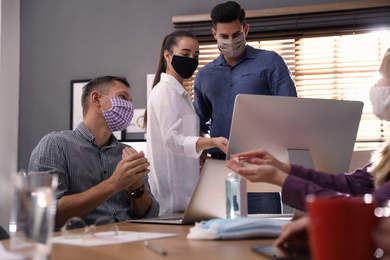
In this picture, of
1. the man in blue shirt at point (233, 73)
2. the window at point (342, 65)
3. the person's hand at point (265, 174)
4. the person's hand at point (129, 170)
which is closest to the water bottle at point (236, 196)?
the person's hand at point (265, 174)

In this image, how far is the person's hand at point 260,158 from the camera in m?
1.45

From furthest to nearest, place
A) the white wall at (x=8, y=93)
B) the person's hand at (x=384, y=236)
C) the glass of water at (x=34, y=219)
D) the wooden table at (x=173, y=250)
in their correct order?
the white wall at (x=8, y=93)
the wooden table at (x=173, y=250)
the glass of water at (x=34, y=219)
the person's hand at (x=384, y=236)

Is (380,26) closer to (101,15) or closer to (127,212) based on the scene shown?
(101,15)

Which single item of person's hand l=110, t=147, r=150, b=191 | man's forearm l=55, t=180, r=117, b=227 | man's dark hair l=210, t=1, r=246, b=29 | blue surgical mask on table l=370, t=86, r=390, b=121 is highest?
man's dark hair l=210, t=1, r=246, b=29

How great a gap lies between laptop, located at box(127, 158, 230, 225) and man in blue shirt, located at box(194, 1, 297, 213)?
89 centimetres

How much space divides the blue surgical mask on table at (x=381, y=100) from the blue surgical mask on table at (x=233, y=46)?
918 millimetres

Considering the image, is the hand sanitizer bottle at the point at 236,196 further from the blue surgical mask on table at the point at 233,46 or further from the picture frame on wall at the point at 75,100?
the picture frame on wall at the point at 75,100

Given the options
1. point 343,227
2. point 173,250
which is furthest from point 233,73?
point 343,227

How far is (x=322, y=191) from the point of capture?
1.26 metres

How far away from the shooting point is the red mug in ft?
2.40

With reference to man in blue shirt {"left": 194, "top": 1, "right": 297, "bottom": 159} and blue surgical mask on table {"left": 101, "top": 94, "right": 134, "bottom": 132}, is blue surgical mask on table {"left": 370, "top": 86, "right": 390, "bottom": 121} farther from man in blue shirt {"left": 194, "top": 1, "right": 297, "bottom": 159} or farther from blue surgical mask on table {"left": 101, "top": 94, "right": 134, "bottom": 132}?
blue surgical mask on table {"left": 101, "top": 94, "right": 134, "bottom": 132}

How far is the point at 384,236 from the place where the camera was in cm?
73

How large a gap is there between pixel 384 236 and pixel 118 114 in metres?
1.65

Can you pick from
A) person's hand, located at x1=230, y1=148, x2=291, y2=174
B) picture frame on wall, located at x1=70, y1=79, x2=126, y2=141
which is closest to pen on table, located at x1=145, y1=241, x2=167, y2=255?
person's hand, located at x1=230, y1=148, x2=291, y2=174
